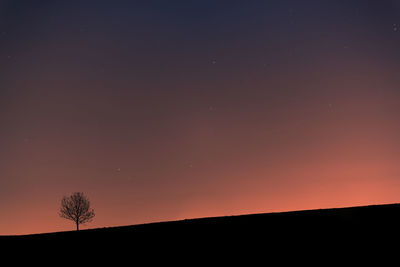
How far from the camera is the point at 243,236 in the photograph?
23500 mm

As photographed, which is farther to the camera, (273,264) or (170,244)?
(170,244)

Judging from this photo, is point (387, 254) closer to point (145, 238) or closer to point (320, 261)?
point (320, 261)

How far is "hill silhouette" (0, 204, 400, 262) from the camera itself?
21.2m

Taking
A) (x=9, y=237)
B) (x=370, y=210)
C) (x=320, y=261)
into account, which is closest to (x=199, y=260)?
(x=320, y=261)

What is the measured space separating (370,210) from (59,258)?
17.1m

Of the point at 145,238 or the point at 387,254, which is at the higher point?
the point at 145,238

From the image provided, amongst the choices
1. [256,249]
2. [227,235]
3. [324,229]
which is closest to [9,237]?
[227,235]

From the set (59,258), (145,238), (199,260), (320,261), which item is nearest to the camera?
(320,261)

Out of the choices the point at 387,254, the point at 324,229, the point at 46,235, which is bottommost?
the point at 387,254

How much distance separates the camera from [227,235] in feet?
78.5

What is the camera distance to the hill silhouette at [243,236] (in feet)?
69.6

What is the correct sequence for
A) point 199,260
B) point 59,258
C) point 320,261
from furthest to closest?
point 59,258 < point 199,260 < point 320,261

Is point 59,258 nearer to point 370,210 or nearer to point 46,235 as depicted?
point 46,235

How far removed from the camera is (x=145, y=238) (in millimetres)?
24781
